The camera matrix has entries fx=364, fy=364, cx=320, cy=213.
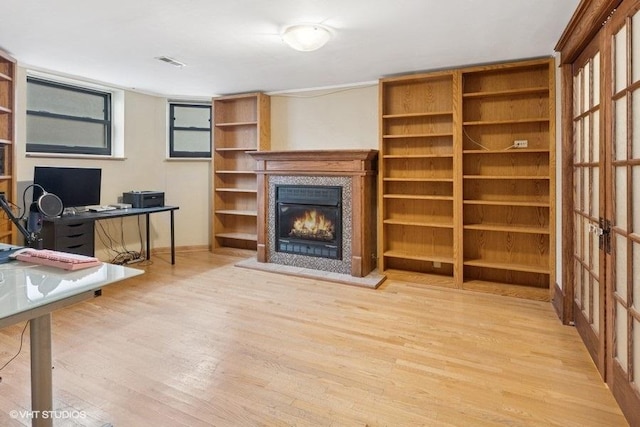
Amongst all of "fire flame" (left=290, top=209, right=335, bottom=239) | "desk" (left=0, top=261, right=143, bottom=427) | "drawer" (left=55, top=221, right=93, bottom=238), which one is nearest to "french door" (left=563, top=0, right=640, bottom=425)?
"desk" (left=0, top=261, right=143, bottom=427)

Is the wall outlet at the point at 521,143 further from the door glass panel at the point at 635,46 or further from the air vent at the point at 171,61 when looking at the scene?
the air vent at the point at 171,61

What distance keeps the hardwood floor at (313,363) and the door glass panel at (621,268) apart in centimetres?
59

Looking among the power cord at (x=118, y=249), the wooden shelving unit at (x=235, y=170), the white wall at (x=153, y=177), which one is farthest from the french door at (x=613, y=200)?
the power cord at (x=118, y=249)

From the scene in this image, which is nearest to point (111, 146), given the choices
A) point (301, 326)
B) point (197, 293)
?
point (197, 293)

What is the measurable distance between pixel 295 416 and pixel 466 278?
9.24 feet

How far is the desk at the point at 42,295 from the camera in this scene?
129cm

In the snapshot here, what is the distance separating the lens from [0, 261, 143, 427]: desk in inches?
50.6

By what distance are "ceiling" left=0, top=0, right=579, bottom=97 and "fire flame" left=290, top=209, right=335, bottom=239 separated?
64.0 inches

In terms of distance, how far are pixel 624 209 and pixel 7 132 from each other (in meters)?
4.78

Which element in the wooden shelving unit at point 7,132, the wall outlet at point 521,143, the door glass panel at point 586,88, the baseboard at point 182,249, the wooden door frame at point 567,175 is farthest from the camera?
the baseboard at point 182,249

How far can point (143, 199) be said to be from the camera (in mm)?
4574

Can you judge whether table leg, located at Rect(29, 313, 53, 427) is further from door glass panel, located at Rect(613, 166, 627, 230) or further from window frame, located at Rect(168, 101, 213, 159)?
window frame, located at Rect(168, 101, 213, 159)

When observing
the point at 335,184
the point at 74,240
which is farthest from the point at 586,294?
the point at 74,240

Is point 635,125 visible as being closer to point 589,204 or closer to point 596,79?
point 596,79
